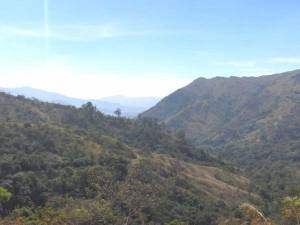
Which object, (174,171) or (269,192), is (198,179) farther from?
(269,192)

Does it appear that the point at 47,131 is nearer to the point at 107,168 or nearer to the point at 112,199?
the point at 107,168

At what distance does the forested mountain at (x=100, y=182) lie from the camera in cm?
6012

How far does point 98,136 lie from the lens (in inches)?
4146

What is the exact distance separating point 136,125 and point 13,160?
7783cm

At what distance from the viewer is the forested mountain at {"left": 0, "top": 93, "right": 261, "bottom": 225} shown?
197ft

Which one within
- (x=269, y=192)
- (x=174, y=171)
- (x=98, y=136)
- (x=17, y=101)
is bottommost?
(x=269, y=192)

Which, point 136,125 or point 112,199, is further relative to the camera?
point 136,125

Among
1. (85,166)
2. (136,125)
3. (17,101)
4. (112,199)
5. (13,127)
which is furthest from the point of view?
(136,125)

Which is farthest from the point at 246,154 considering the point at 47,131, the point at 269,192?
the point at 47,131

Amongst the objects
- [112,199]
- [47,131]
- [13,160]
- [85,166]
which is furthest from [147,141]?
[112,199]

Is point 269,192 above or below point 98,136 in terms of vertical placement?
below

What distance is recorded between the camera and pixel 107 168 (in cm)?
8081

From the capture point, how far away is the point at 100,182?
73.6m

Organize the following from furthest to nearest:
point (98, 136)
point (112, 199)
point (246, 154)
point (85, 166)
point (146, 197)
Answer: point (246, 154) → point (98, 136) → point (85, 166) → point (146, 197) → point (112, 199)
